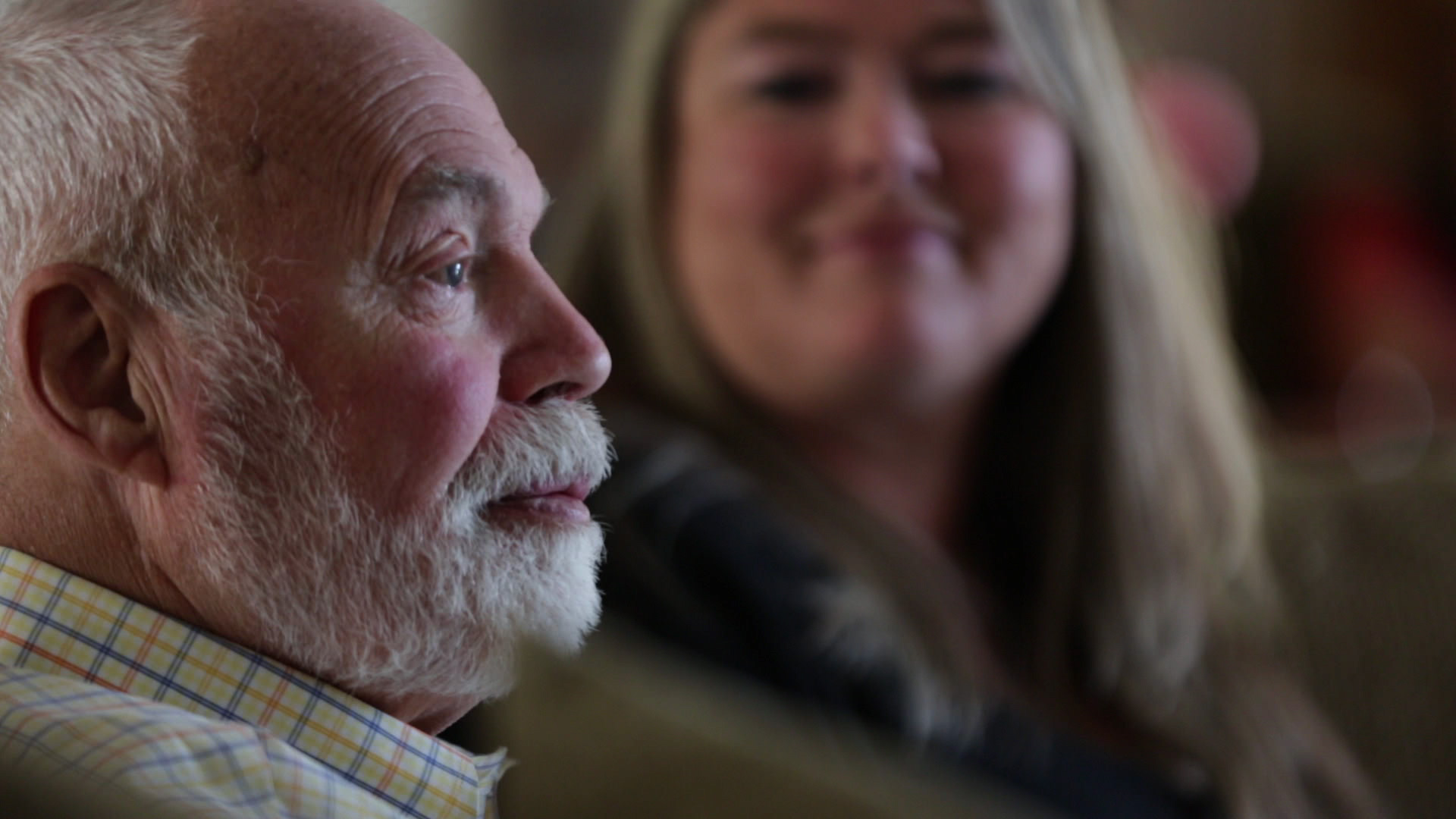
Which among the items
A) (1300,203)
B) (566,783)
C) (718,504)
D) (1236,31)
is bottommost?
(1300,203)

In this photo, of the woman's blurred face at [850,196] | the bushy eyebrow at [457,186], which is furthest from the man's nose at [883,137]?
the bushy eyebrow at [457,186]

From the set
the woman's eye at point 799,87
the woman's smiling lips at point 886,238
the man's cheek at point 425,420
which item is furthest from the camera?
the woman's smiling lips at point 886,238

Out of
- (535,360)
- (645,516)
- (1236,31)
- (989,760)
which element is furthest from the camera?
(1236,31)

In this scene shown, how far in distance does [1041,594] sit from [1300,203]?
→ 147 cm

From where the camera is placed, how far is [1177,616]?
3.30 feet

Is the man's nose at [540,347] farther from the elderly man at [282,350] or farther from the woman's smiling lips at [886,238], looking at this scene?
the woman's smiling lips at [886,238]

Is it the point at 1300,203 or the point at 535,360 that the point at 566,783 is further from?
the point at 1300,203

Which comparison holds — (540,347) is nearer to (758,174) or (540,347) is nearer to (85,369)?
(85,369)

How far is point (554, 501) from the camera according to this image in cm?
23

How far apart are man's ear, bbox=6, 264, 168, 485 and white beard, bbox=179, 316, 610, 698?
0.01m

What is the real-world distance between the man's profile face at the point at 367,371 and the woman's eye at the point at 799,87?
0.81ft

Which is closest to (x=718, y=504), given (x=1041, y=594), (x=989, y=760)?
(x=989, y=760)

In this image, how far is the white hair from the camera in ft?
0.72

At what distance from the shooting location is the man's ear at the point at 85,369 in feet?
0.73
